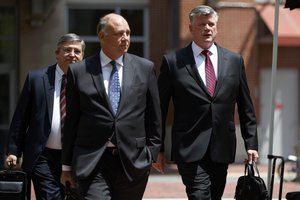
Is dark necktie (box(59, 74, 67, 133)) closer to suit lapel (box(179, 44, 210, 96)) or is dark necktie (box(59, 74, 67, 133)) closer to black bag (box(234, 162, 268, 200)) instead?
suit lapel (box(179, 44, 210, 96))

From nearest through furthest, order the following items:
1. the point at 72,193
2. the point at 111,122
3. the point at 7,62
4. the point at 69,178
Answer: the point at 111,122 < the point at 69,178 < the point at 72,193 < the point at 7,62

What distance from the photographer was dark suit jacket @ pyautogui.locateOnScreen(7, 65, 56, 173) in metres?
6.71

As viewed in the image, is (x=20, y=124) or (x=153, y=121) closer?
(x=153, y=121)

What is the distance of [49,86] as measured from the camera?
6.84 meters

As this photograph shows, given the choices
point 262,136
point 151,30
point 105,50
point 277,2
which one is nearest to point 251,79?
point 262,136

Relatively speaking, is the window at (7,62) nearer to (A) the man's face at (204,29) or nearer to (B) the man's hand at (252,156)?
(A) the man's face at (204,29)

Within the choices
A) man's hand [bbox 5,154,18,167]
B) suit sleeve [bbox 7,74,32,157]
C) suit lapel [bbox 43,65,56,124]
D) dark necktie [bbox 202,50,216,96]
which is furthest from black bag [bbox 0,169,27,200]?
dark necktie [bbox 202,50,216,96]

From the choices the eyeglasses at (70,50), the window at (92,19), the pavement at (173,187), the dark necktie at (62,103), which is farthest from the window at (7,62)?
the eyeglasses at (70,50)

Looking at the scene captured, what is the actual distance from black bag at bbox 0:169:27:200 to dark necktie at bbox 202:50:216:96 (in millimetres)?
1772

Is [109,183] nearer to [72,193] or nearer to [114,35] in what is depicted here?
[72,193]

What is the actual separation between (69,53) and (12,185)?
128 centimetres

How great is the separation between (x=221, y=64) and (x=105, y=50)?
138 centimetres

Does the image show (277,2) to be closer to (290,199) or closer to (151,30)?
(290,199)

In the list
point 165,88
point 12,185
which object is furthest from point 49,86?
point 165,88
